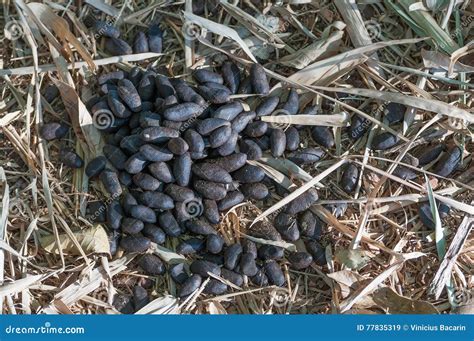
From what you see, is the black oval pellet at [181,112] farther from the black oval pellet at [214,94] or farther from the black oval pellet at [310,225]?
the black oval pellet at [310,225]

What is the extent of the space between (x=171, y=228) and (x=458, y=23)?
7.47 ft

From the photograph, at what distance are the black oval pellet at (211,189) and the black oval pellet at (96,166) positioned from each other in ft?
1.98

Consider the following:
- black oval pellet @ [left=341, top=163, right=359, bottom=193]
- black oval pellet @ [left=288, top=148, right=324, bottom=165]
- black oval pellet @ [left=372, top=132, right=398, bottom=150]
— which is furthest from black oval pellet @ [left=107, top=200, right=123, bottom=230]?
black oval pellet @ [left=372, top=132, right=398, bottom=150]

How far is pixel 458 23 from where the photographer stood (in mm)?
4953

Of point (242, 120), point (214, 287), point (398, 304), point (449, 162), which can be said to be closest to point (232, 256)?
point (214, 287)

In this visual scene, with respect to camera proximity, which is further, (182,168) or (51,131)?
(51,131)

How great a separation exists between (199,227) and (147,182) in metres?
0.42

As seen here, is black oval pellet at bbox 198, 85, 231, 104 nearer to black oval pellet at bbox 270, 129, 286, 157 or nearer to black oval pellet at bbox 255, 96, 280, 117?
black oval pellet at bbox 255, 96, 280, 117

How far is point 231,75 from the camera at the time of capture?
16.1ft

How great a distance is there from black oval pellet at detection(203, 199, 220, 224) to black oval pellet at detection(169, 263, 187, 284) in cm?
34

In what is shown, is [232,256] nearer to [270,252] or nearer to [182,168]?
[270,252]

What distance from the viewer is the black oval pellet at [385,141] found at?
4.82 m

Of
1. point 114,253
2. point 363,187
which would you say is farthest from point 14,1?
point 363,187

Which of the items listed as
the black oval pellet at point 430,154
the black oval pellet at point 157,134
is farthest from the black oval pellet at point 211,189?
the black oval pellet at point 430,154
